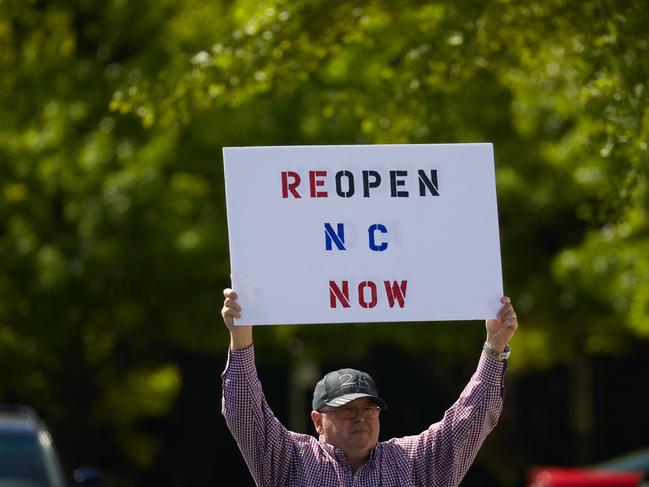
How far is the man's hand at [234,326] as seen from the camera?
4.96 m

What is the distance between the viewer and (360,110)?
32.3 ft

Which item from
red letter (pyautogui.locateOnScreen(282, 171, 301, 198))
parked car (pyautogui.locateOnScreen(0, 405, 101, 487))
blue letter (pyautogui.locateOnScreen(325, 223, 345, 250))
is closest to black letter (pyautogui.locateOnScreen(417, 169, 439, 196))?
blue letter (pyautogui.locateOnScreen(325, 223, 345, 250))

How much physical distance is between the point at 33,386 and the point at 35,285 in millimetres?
1627

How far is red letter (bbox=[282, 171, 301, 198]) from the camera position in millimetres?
→ 5238

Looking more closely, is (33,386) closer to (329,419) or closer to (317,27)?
(317,27)

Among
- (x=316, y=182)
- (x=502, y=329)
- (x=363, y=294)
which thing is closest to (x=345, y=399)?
(x=363, y=294)

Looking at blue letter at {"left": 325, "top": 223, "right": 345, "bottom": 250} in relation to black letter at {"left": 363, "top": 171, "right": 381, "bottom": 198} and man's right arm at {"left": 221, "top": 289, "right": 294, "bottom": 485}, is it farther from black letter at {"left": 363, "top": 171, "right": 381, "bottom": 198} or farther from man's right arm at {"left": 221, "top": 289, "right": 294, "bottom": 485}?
man's right arm at {"left": 221, "top": 289, "right": 294, "bottom": 485}

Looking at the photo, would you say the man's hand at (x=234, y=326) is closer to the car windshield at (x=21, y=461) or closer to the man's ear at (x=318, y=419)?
the man's ear at (x=318, y=419)

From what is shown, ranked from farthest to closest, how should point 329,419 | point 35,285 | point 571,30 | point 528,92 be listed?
point 35,285
point 528,92
point 571,30
point 329,419

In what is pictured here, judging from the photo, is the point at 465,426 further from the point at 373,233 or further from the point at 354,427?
the point at 373,233

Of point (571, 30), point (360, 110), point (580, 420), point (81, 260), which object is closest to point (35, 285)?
point (81, 260)

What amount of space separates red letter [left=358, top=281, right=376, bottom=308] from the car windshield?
5483 mm

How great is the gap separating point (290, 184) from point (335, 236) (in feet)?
0.80

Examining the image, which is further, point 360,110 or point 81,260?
point 81,260
